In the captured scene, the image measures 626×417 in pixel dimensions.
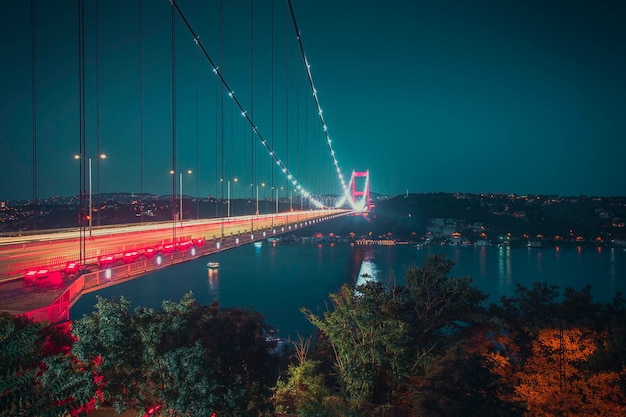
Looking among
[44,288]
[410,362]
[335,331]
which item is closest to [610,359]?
[410,362]

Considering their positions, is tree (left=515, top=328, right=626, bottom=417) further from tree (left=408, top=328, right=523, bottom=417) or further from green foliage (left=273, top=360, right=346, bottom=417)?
green foliage (left=273, top=360, right=346, bottom=417)

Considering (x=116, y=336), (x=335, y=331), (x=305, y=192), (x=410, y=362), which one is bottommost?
(x=410, y=362)

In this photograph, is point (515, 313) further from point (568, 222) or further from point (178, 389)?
point (568, 222)

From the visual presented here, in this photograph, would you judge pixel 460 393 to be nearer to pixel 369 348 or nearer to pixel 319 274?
pixel 369 348

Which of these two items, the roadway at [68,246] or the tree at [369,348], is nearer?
the tree at [369,348]

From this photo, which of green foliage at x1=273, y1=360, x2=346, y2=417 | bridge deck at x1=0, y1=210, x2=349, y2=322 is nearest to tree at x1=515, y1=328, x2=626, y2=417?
green foliage at x1=273, y1=360, x2=346, y2=417

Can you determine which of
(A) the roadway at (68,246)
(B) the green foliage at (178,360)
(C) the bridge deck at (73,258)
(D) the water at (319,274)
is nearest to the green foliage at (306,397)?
(B) the green foliage at (178,360)

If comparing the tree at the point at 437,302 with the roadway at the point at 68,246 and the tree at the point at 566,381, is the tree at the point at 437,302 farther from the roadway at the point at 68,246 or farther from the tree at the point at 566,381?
the roadway at the point at 68,246
